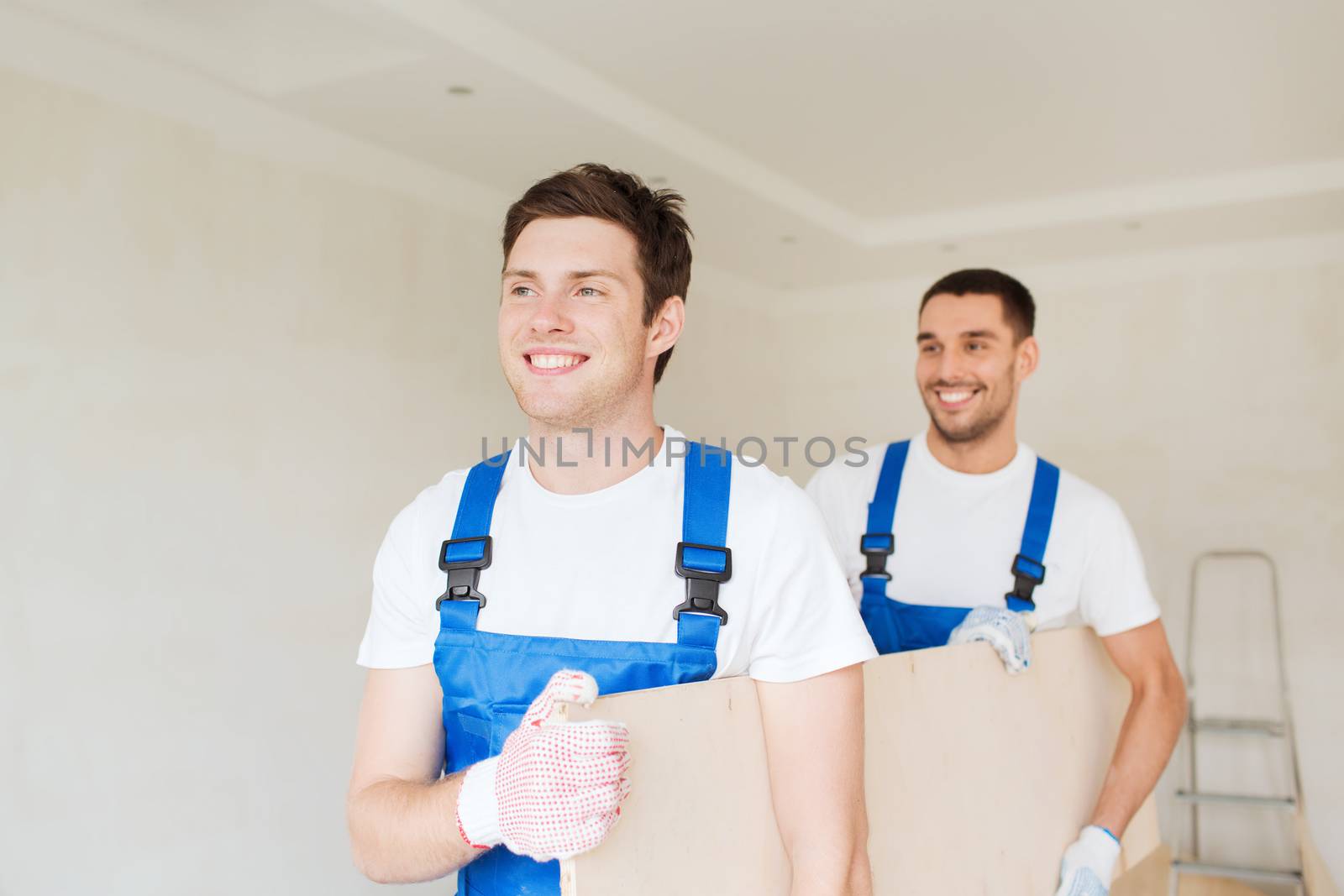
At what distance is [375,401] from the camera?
380cm

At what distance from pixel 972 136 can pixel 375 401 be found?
2.33 m

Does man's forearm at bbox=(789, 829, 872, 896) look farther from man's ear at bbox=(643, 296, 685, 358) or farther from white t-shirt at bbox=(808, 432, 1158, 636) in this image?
white t-shirt at bbox=(808, 432, 1158, 636)

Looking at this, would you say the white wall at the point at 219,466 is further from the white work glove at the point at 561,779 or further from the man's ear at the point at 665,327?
the white work glove at the point at 561,779

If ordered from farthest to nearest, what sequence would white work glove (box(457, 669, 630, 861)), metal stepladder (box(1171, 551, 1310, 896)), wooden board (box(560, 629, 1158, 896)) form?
metal stepladder (box(1171, 551, 1310, 896)) → wooden board (box(560, 629, 1158, 896)) → white work glove (box(457, 669, 630, 861))

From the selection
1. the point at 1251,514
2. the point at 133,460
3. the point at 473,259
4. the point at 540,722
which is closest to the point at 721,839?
the point at 540,722

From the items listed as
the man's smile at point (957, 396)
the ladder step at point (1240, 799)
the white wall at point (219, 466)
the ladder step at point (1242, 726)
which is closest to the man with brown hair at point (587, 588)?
the man's smile at point (957, 396)

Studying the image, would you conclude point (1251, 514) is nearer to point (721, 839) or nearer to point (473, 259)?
point (473, 259)

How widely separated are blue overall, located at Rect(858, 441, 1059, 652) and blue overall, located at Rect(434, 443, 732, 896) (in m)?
1.01

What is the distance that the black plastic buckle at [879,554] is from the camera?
2.58 m

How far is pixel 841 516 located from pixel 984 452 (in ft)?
1.23

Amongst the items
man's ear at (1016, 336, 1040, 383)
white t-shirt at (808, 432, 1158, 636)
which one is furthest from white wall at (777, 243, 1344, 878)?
white t-shirt at (808, 432, 1158, 636)

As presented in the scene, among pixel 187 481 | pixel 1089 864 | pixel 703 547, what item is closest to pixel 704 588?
pixel 703 547

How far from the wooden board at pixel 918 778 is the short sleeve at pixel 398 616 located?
0.46 metres

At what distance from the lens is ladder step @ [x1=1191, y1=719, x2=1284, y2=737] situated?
4.86m
